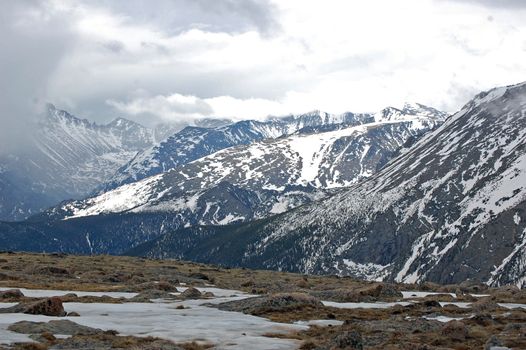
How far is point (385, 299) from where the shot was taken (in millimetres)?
75438

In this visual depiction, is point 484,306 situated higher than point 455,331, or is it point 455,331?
point 455,331

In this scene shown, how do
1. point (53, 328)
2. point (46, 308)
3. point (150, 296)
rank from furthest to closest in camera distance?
point (150, 296)
point (46, 308)
point (53, 328)

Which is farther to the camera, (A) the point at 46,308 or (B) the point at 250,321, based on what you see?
(B) the point at 250,321

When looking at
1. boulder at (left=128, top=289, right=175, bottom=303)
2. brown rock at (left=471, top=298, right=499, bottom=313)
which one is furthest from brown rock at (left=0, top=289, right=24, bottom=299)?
brown rock at (left=471, top=298, right=499, bottom=313)

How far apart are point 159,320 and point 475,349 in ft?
73.2

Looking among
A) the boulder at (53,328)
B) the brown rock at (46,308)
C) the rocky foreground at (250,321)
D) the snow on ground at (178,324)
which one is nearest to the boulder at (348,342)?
the rocky foreground at (250,321)

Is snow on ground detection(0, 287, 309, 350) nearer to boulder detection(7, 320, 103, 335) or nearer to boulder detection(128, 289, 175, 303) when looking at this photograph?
boulder detection(7, 320, 103, 335)

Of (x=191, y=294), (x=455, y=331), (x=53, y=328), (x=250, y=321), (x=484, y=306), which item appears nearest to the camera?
(x=53, y=328)

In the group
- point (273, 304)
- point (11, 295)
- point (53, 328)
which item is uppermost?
point (11, 295)

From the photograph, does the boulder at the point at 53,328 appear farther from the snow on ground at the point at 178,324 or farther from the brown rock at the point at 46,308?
the brown rock at the point at 46,308

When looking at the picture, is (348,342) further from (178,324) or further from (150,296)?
(150,296)

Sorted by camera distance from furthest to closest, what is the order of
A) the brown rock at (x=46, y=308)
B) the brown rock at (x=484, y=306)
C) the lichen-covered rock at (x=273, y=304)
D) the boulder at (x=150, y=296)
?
the boulder at (x=150, y=296), the brown rock at (x=484, y=306), the lichen-covered rock at (x=273, y=304), the brown rock at (x=46, y=308)

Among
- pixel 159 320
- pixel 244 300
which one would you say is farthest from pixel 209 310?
pixel 159 320

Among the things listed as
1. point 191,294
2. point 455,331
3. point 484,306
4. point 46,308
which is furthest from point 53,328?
point 484,306
